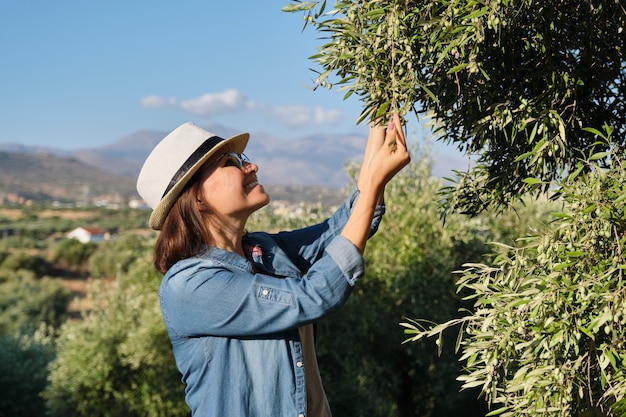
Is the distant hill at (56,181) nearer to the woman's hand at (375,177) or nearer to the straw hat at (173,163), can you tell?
the straw hat at (173,163)

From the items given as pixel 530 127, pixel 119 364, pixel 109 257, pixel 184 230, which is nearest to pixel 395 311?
pixel 119 364

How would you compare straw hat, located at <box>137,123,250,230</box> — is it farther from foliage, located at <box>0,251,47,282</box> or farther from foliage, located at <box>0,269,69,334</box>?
foliage, located at <box>0,251,47,282</box>

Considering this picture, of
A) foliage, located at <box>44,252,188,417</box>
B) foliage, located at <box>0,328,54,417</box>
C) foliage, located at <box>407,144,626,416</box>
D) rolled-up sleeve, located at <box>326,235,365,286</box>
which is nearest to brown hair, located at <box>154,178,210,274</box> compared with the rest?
rolled-up sleeve, located at <box>326,235,365,286</box>

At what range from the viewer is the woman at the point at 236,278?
282cm

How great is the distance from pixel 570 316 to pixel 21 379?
18.5 metres

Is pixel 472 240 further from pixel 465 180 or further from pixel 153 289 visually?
pixel 465 180

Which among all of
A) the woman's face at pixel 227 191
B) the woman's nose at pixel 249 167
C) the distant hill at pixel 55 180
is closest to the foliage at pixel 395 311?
the woman's nose at pixel 249 167

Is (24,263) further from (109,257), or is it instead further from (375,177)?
(375,177)

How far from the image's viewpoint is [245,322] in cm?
288

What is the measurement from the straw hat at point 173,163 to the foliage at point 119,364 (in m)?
12.0

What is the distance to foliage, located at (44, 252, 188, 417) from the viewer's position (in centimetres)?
1496

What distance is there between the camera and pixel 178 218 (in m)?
3.24

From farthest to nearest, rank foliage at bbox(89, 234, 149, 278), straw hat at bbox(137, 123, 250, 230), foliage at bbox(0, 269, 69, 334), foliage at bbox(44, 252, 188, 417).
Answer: foliage at bbox(89, 234, 149, 278) < foliage at bbox(0, 269, 69, 334) < foliage at bbox(44, 252, 188, 417) < straw hat at bbox(137, 123, 250, 230)

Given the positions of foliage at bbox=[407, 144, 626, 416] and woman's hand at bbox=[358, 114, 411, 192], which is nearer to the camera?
foliage at bbox=[407, 144, 626, 416]
